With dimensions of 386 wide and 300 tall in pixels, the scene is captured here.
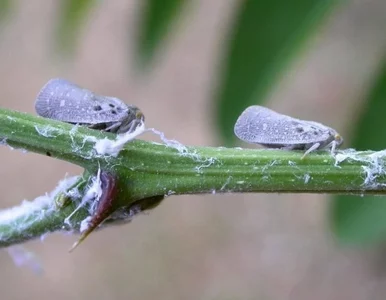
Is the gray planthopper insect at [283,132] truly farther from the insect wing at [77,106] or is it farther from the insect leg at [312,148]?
the insect wing at [77,106]

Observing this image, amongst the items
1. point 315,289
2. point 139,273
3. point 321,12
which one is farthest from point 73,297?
point 321,12

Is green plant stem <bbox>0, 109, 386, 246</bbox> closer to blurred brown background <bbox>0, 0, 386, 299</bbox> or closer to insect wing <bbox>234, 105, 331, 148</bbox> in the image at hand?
insect wing <bbox>234, 105, 331, 148</bbox>

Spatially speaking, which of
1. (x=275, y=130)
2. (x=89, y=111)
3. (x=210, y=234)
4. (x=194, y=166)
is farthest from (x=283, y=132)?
(x=210, y=234)

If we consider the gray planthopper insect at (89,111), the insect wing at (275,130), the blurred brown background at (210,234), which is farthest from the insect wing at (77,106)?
the blurred brown background at (210,234)

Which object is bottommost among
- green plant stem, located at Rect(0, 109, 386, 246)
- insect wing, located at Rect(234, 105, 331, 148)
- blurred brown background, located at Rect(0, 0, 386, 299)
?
blurred brown background, located at Rect(0, 0, 386, 299)

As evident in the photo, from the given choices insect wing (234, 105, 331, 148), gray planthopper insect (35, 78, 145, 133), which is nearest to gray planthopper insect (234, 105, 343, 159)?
insect wing (234, 105, 331, 148)

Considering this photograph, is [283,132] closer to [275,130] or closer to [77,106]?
[275,130]
